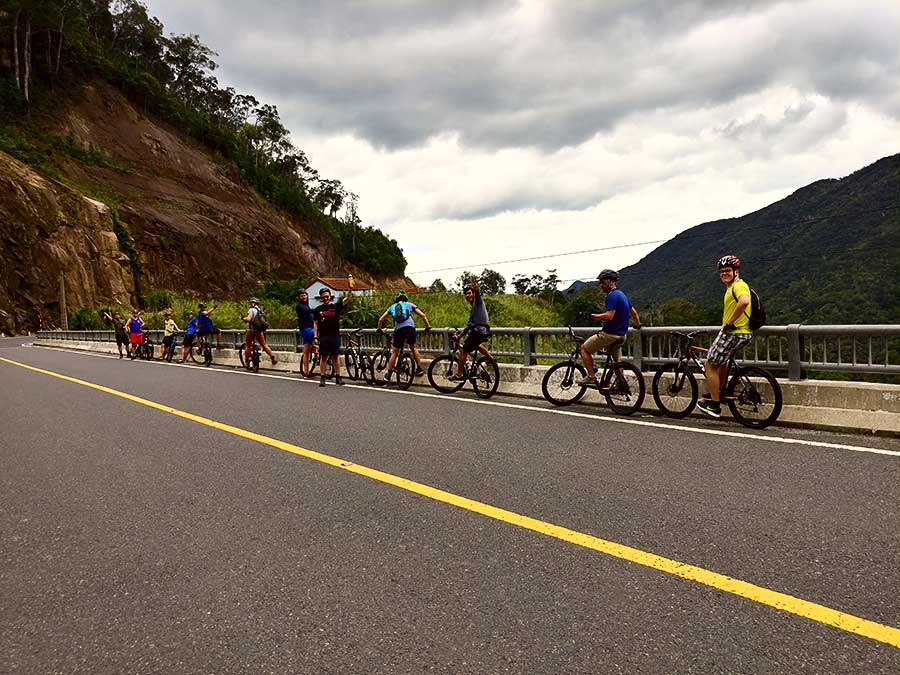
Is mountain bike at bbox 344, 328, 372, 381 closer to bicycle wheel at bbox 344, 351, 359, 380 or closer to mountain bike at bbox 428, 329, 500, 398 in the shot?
bicycle wheel at bbox 344, 351, 359, 380

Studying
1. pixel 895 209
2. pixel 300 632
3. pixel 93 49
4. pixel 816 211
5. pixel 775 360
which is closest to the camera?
pixel 300 632

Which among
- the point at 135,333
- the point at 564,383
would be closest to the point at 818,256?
the point at 135,333

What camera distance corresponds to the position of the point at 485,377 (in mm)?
9977

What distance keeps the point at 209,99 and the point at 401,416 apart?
101 metres

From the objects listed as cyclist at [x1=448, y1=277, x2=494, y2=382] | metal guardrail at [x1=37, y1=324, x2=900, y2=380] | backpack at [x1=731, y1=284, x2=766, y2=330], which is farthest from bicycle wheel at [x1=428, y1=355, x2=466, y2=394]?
backpack at [x1=731, y1=284, x2=766, y2=330]

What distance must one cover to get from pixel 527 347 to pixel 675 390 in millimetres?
3263

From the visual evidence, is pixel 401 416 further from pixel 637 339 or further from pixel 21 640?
pixel 21 640

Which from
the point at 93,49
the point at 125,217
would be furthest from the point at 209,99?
the point at 125,217

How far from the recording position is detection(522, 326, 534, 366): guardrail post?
10.5 metres

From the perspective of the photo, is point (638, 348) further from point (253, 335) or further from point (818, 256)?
point (818, 256)

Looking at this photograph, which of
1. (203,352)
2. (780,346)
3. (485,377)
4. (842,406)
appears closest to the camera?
(842,406)

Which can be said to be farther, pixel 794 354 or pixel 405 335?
pixel 405 335

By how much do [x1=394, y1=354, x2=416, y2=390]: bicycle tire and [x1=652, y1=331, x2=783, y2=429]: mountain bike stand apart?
4.94m

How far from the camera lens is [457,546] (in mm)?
3496
